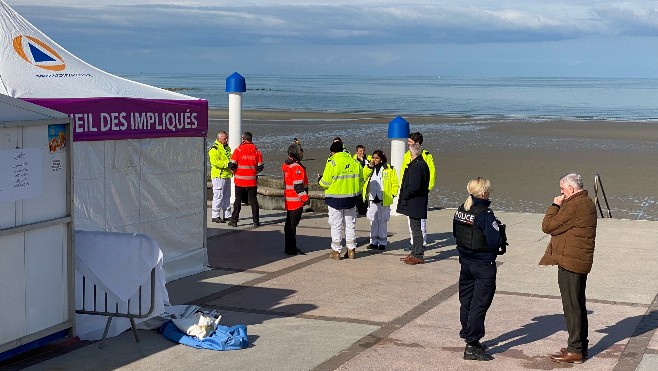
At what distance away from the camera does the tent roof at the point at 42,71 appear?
10.5 m

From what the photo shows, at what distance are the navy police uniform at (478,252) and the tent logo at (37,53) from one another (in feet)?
16.7

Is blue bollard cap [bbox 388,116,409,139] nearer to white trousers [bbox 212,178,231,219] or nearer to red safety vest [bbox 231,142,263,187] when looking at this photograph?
red safety vest [bbox 231,142,263,187]

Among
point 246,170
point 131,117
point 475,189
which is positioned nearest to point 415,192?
point 131,117

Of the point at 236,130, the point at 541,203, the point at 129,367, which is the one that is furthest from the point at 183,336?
the point at 541,203

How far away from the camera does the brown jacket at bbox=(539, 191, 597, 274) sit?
28.9 ft

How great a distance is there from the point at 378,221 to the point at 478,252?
6.41 m

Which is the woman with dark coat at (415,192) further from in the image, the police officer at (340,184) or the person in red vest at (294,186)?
the person in red vest at (294,186)

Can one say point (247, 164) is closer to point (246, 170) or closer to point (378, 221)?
point (246, 170)

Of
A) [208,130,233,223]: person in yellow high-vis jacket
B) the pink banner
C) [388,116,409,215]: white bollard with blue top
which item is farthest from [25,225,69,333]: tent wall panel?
[388,116,409,215]: white bollard with blue top

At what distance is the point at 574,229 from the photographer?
29.0ft

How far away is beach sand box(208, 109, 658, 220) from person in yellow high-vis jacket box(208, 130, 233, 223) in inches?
311

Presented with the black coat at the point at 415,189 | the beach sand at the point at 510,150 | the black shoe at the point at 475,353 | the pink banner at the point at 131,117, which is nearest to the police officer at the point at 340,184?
the black coat at the point at 415,189

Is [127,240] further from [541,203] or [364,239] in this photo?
[541,203]

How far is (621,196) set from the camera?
26859 mm
